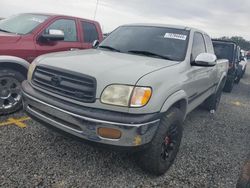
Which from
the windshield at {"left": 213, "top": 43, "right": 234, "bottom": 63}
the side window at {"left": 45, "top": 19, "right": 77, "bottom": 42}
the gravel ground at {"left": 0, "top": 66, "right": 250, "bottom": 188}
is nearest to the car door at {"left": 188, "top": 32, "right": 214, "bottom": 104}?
the gravel ground at {"left": 0, "top": 66, "right": 250, "bottom": 188}

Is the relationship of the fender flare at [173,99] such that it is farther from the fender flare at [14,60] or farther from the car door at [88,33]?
the car door at [88,33]

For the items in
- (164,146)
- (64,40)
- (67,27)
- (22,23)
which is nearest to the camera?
(164,146)

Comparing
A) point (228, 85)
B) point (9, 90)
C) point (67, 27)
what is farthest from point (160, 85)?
point (228, 85)

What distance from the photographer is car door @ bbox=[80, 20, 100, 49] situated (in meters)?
5.33

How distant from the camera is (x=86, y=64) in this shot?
9.37ft

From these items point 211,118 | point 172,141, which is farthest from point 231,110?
point 172,141

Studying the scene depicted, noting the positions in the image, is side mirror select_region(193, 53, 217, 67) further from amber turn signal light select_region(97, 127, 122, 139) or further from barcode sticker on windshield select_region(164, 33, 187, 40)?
amber turn signal light select_region(97, 127, 122, 139)

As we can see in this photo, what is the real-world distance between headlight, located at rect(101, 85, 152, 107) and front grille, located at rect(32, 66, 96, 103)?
15cm

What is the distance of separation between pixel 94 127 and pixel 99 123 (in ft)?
0.23

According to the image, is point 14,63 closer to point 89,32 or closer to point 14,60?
point 14,60

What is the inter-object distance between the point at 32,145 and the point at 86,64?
1.42 meters

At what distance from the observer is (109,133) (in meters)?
2.51

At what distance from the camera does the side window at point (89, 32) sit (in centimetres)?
539

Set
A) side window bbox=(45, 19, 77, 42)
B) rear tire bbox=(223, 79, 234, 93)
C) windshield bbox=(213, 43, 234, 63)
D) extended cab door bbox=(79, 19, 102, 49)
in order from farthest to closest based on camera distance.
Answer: rear tire bbox=(223, 79, 234, 93) < windshield bbox=(213, 43, 234, 63) < extended cab door bbox=(79, 19, 102, 49) < side window bbox=(45, 19, 77, 42)
